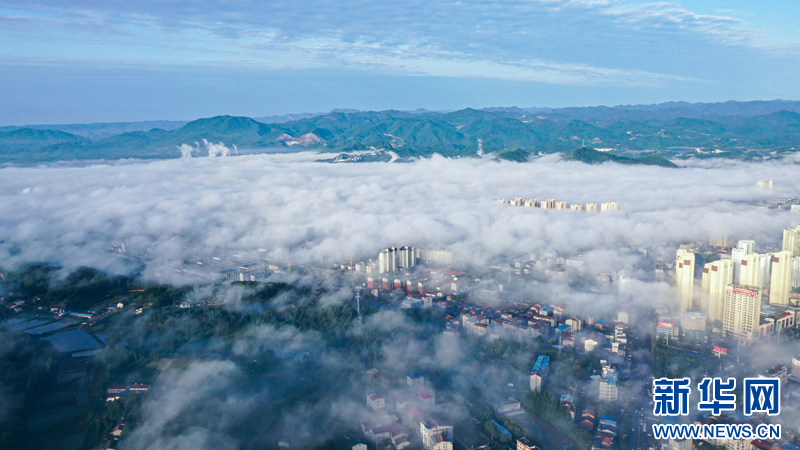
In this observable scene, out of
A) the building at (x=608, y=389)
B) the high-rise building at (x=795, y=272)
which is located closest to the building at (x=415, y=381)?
the building at (x=608, y=389)

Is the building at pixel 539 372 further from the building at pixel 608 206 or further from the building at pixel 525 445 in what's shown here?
the building at pixel 608 206

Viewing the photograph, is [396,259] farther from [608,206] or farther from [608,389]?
[608,206]

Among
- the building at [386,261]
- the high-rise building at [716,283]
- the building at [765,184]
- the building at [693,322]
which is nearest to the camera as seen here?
the building at [693,322]

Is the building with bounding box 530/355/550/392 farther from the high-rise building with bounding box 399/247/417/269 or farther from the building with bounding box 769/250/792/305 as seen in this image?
the building with bounding box 769/250/792/305

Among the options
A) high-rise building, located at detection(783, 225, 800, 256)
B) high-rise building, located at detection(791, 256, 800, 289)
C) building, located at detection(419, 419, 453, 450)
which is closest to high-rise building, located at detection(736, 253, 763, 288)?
high-rise building, located at detection(791, 256, 800, 289)

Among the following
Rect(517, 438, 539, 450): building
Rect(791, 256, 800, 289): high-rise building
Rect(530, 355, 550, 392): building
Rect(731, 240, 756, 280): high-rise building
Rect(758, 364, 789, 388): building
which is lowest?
Rect(517, 438, 539, 450): building

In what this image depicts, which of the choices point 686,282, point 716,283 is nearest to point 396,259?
point 686,282
